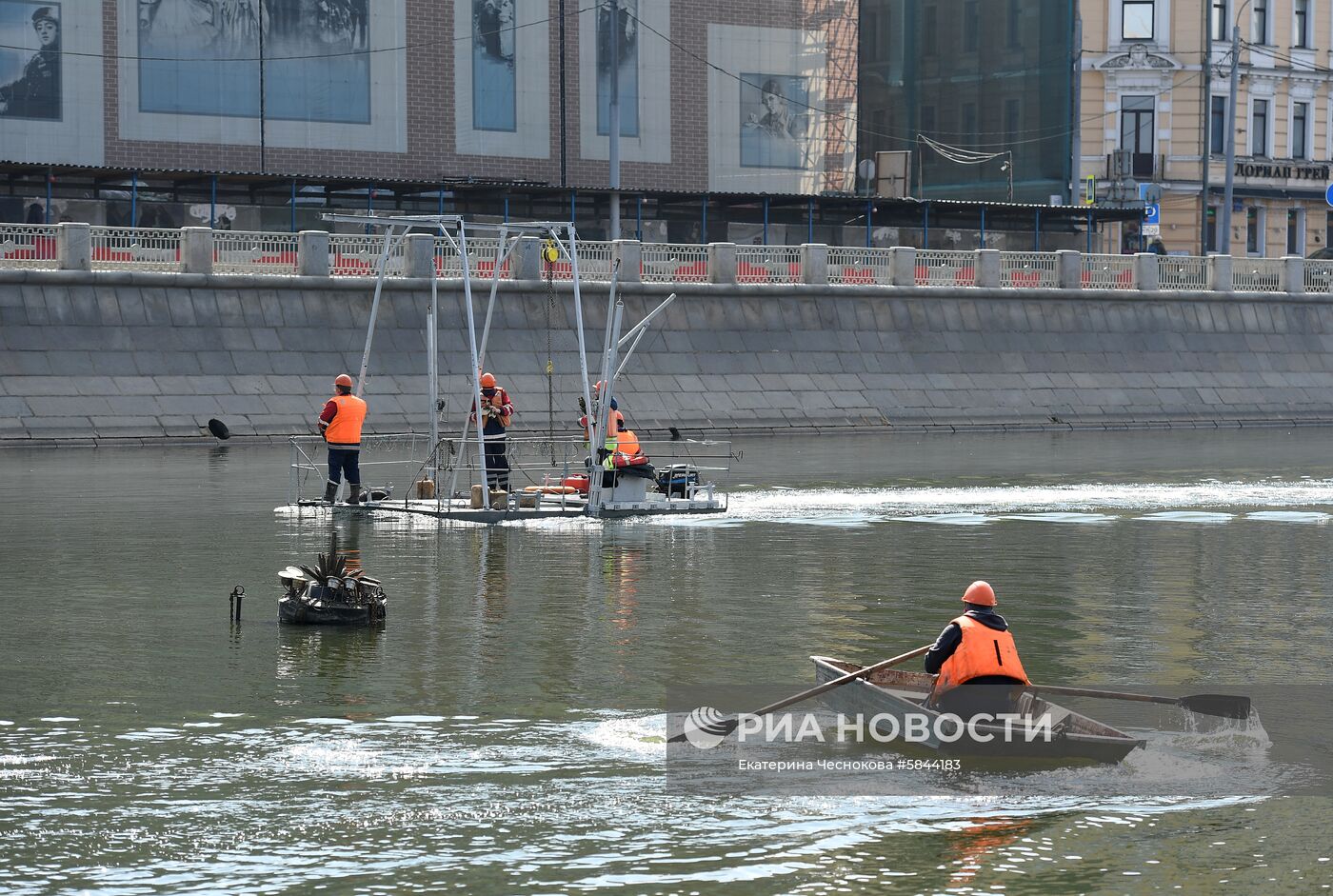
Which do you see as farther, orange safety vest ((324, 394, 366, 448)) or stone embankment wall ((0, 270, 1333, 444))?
stone embankment wall ((0, 270, 1333, 444))

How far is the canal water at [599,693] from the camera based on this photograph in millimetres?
8945

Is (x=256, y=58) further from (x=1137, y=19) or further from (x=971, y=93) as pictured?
(x=1137, y=19)

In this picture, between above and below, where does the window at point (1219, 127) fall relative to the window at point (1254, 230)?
above

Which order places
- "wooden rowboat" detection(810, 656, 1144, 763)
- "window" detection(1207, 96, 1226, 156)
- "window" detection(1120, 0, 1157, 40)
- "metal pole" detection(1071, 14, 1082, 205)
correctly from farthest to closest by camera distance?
1. "window" detection(1120, 0, 1157, 40)
2. "window" detection(1207, 96, 1226, 156)
3. "metal pole" detection(1071, 14, 1082, 205)
4. "wooden rowboat" detection(810, 656, 1144, 763)

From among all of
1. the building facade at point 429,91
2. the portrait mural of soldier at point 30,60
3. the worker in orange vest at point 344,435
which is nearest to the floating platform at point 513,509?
the worker in orange vest at point 344,435

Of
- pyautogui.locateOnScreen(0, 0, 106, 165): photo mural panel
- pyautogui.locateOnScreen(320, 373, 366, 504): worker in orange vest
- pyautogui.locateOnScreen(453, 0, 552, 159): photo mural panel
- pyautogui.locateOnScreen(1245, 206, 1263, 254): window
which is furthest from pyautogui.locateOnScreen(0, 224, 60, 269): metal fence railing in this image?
pyautogui.locateOnScreen(1245, 206, 1263, 254): window

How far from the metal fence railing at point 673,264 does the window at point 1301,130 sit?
33.7 metres

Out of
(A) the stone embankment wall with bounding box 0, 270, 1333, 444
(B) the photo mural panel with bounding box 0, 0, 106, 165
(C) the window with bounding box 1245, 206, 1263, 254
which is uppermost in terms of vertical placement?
(B) the photo mural panel with bounding box 0, 0, 106, 165

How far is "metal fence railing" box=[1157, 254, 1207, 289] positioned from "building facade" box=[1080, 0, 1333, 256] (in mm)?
16819

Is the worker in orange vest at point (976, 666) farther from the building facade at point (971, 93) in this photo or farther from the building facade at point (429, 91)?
the building facade at point (971, 93)

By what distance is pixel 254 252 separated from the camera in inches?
1540

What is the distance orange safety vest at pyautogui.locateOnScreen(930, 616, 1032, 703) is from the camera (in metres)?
10.9

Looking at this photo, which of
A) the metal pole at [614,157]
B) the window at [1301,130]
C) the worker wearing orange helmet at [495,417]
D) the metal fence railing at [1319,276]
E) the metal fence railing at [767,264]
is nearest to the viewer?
the worker wearing orange helmet at [495,417]

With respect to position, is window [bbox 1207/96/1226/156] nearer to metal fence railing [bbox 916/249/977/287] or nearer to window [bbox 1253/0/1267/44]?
window [bbox 1253/0/1267/44]
